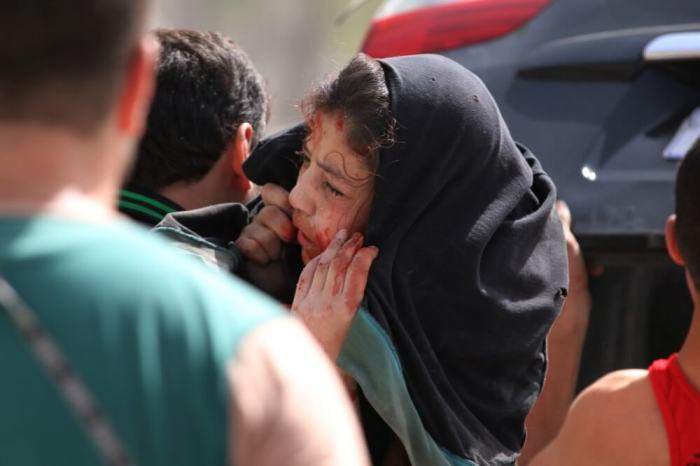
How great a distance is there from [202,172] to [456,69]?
683 millimetres

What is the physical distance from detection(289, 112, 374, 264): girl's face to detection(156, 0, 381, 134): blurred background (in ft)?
43.5

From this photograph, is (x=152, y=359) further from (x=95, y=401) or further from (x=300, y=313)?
(x=300, y=313)

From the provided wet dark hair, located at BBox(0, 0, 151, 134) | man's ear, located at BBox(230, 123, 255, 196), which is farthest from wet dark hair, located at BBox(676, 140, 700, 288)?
wet dark hair, located at BBox(0, 0, 151, 134)

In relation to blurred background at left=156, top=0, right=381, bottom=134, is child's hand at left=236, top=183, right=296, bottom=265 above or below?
above

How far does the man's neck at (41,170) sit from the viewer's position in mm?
1486

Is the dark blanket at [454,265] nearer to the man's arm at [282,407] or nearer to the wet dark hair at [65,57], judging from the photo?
the man's arm at [282,407]

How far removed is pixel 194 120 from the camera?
3.31 metres

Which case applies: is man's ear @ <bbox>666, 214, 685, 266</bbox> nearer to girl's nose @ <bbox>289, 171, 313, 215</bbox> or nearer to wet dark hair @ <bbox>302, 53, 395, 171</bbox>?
wet dark hair @ <bbox>302, 53, 395, 171</bbox>

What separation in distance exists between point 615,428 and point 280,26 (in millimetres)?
15653

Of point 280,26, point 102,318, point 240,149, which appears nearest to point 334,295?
point 240,149

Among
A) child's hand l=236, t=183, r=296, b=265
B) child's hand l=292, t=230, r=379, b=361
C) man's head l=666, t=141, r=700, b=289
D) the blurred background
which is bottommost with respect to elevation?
the blurred background

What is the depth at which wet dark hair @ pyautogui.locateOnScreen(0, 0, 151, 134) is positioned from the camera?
1.44m

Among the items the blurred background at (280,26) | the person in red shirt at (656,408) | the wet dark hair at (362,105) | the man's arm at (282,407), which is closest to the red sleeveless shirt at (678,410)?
the person in red shirt at (656,408)

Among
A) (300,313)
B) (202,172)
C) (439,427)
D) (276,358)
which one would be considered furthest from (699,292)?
(276,358)
